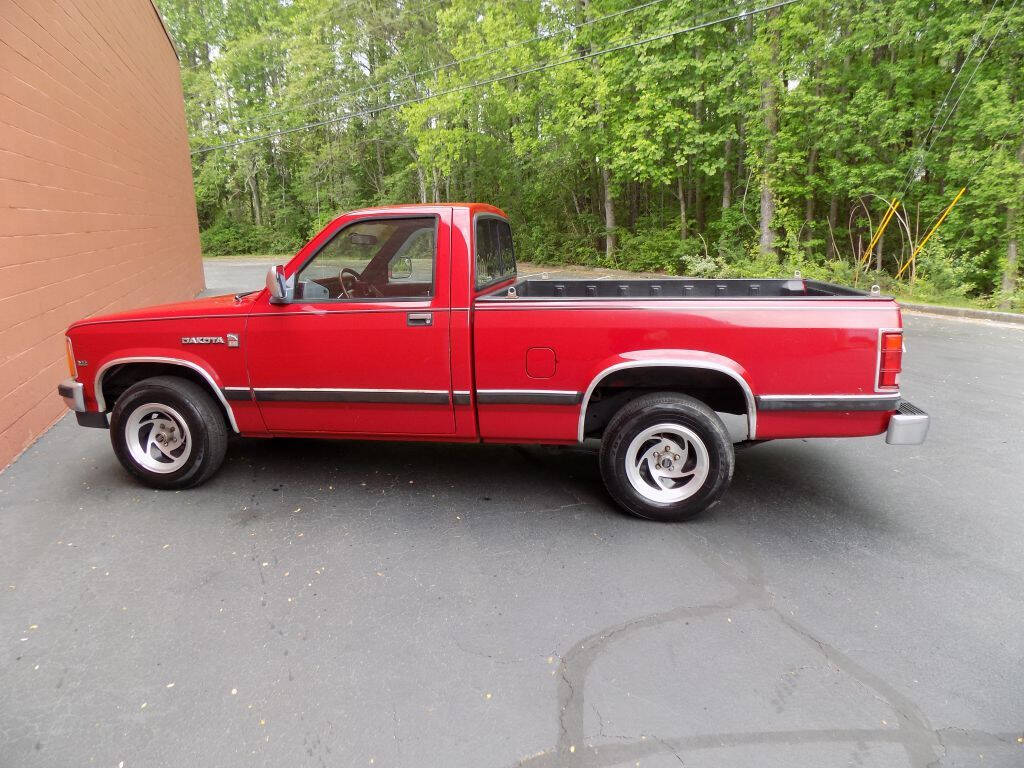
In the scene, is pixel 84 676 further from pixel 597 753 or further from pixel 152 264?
pixel 152 264

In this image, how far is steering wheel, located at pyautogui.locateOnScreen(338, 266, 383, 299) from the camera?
423 centimetres

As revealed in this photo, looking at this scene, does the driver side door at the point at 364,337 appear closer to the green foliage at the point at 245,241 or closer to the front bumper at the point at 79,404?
the front bumper at the point at 79,404

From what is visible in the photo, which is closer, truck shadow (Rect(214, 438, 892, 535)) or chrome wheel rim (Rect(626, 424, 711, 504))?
chrome wheel rim (Rect(626, 424, 711, 504))

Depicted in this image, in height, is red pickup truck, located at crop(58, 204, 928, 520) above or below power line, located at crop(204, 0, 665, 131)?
below

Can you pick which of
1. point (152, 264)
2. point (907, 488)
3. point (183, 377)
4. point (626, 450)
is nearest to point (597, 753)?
point (626, 450)

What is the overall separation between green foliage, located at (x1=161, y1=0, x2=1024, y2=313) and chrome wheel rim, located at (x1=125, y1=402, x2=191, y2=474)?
14153 mm

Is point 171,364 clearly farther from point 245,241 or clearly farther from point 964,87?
point 245,241

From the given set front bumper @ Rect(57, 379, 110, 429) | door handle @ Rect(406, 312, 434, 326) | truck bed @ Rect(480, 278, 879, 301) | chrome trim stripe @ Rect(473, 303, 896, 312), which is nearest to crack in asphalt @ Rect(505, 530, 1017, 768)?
chrome trim stripe @ Rect(473, 303, 896, 312)

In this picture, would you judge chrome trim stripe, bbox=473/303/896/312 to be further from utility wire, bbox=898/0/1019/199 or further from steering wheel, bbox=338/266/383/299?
utility wire, bbox=898/0/1019/199

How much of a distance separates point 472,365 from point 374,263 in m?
1.00

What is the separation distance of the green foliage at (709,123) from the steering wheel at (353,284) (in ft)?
42.9

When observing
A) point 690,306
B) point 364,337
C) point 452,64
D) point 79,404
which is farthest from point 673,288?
point 452,64

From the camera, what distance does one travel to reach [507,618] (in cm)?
303

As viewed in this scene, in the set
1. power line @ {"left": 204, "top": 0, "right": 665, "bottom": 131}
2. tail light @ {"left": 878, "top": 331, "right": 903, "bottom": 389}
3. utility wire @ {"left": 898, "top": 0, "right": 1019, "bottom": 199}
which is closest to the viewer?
tail light @ {"left": 878, "top": 331, "right": 903, "bottom": 389}
